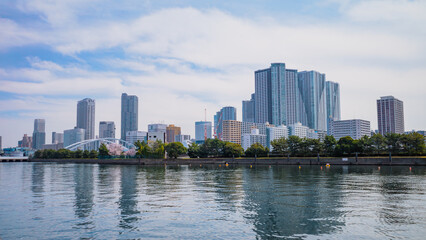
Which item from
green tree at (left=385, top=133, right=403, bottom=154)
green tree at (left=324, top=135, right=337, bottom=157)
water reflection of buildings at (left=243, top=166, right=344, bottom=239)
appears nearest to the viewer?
water reflection of buildings at (left=243, top=166, right=344, bottom=239)

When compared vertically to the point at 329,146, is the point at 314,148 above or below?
below

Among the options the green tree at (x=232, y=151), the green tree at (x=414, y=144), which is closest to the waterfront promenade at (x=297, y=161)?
the green tree at (x=232, y=151)

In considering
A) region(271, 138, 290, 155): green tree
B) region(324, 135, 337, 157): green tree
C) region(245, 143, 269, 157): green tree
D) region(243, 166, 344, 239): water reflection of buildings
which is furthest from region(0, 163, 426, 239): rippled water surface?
region(245, 143, 269, 157): green tree

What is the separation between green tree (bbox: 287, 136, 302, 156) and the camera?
5906 inches

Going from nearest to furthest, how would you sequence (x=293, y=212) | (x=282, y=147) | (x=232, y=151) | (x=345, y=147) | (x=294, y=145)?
(x=293, y=212), (x=345, y=147), (x=294, y=145), (x=282, y=147), (x=232, y=151)

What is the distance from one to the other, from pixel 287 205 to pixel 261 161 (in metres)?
115

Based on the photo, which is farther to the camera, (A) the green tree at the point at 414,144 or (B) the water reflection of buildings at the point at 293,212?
(A) the green tree at the point at 414,144

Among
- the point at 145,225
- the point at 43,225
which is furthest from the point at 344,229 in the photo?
the point at 43,225

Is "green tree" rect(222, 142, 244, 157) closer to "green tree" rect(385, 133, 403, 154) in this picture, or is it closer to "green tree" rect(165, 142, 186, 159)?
"green tree" rect(165, 142, 186, 159)

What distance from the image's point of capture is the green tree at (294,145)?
15000 centimetres

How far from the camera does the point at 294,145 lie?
15200 cm

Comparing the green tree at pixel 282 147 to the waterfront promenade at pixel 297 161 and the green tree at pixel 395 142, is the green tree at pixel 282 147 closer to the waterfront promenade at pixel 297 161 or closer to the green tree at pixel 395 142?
the waterfront promenade at pixel 297 161

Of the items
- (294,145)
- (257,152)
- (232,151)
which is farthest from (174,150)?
(294,145)

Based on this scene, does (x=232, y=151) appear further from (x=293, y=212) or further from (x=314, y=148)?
(x=293, y=212)
